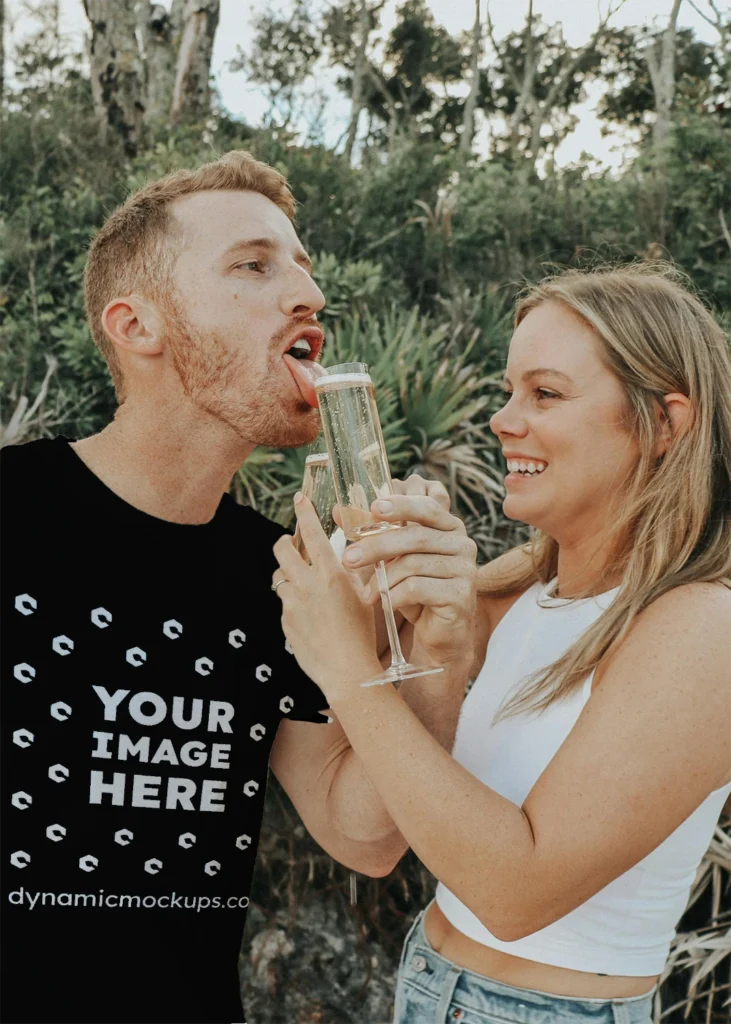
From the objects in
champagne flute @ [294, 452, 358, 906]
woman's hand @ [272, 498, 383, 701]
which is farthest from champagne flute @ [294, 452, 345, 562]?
woman's hand @ [272, 498, 383, 701]

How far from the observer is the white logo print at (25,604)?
6.07ft

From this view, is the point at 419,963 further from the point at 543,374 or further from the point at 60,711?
the point at 543,374

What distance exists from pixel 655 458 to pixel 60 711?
1.31 m

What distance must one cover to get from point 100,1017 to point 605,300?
1743mm

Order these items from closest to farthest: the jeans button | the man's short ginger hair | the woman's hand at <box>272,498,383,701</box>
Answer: the woman's hand at <box>272,498,383,701</box> → the jeans button → the man's short ginger hair

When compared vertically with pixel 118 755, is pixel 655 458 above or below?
above

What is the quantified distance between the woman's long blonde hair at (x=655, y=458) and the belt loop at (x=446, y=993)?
525 mm

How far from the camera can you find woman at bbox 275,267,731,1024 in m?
1.50

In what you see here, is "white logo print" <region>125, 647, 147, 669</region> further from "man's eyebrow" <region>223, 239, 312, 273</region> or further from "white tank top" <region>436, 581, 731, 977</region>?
"man's eyebrow" <region>223, 239, 312, 273</region>

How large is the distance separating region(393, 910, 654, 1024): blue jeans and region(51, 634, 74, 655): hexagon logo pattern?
0.98 metres

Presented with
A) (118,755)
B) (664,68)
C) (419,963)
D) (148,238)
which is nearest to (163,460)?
(148,238)

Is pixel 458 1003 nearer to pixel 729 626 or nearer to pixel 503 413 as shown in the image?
pixel 729 626

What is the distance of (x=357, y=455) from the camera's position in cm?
156

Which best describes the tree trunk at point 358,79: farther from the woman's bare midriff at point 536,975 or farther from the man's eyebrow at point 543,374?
the woman's bare midriff at point 536,975
